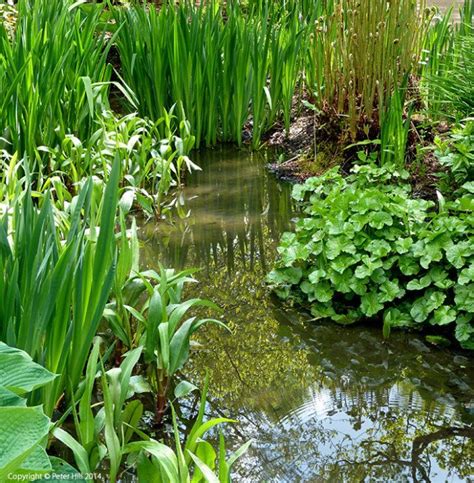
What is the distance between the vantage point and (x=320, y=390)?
8.26 ft

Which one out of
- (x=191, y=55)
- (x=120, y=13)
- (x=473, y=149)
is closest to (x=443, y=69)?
(x=473, y=149)

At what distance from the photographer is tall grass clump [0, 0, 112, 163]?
12.0 feet

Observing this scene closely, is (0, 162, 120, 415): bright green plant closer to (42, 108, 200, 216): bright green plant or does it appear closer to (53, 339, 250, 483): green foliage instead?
(53, 339, 250, 483): green foliage

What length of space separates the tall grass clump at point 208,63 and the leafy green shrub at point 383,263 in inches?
73.9

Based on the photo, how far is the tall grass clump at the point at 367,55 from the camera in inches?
165

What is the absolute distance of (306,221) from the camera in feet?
10.5

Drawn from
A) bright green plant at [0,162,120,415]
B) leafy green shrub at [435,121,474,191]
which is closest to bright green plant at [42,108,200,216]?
leafy green shrub at [435,121,474,191]

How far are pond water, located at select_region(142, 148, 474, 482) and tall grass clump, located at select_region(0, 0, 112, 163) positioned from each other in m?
0.95

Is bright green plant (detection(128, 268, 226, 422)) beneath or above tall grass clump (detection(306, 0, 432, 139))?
beneath

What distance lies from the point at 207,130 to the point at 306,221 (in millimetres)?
2093

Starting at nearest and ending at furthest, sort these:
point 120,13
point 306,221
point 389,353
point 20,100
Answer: point 389,353 < point 306,221 < point 20,100 < point 120,13

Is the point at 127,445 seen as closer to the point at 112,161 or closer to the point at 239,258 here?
the point at 239,258

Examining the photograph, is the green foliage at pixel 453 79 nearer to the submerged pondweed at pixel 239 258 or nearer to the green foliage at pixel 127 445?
the submerged pondweed at pixel 239 258

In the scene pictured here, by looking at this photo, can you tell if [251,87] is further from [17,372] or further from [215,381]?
[17,372]
